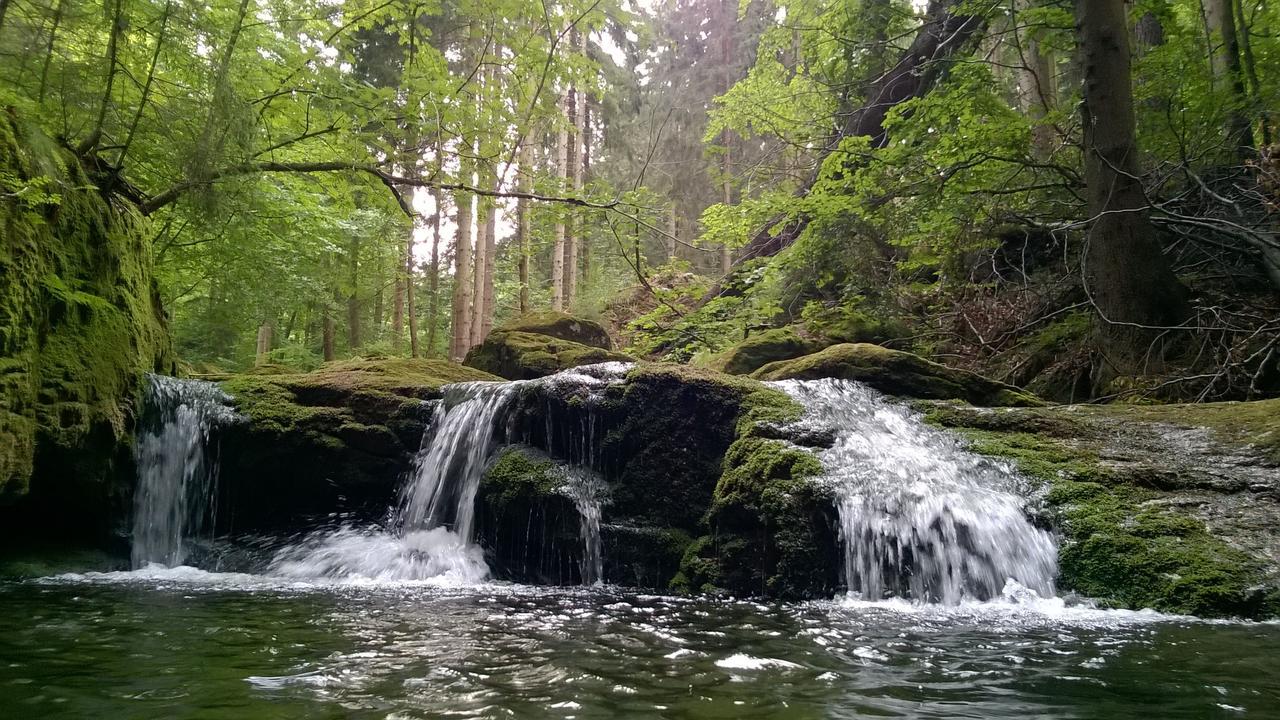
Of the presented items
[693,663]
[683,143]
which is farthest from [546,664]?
[683,143]

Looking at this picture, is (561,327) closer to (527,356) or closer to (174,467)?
(527,356)

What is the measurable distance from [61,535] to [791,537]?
21.3 ft

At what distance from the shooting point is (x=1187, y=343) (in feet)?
23.4

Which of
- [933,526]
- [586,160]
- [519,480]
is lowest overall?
[933,526]

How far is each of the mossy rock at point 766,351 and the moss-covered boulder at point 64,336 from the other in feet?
24.4

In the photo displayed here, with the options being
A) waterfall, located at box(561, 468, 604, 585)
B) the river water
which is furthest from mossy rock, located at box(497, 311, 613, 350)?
the river water

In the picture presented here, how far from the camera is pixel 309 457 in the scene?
24.0 feet

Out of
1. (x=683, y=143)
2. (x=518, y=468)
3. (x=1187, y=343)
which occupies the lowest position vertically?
(x=518, y=468)

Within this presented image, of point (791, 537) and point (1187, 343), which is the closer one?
point (791, 537)

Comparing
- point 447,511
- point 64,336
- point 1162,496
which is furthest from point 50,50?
point 1162,496

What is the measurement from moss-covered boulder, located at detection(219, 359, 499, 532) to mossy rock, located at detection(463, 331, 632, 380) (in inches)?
142

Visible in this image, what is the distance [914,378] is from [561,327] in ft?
25.8

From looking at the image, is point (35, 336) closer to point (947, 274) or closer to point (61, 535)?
point (61, 535)

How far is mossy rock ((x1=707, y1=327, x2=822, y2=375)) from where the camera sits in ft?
34.3
